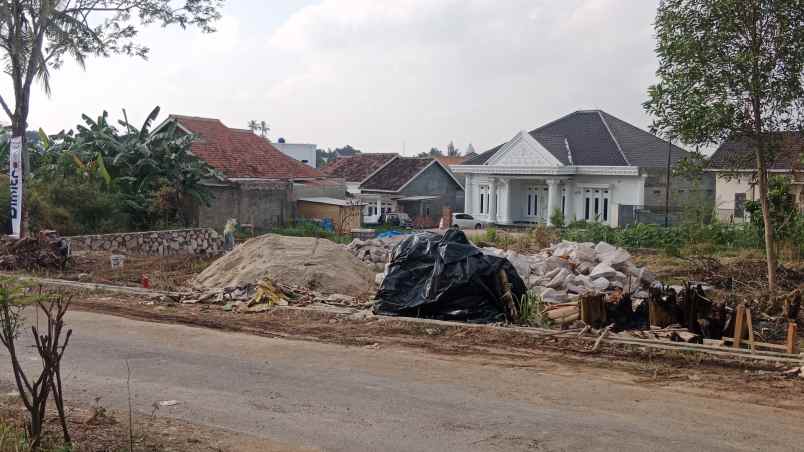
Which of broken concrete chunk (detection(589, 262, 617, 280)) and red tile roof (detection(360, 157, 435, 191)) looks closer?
broken concrete chunk (detection(589, 262, 617, 280))

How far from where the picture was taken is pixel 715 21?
14773mm

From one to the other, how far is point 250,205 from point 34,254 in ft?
55.8

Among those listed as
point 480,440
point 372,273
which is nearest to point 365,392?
point 480,440

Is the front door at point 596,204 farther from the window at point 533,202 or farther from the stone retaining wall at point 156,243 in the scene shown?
the stone retaining wall at point 156,243

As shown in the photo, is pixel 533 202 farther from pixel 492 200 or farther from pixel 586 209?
pixel 586 209

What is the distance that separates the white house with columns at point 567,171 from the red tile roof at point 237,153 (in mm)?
11877

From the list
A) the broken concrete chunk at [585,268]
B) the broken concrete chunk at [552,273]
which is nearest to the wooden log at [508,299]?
the broken concrete chunk at [552,273]

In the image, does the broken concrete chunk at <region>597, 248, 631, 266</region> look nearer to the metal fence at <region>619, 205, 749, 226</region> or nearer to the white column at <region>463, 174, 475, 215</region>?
the metal fence at <region>619, 205, 749, 226</region>

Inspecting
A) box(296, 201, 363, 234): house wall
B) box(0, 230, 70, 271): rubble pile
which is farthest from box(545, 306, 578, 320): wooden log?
box(296, 201, 363, 234): house wall

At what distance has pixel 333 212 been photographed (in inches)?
1555

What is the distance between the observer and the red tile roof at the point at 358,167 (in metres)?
59.5

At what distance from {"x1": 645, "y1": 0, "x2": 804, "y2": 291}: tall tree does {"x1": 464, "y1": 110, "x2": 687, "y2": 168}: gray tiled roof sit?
28677 millimetres

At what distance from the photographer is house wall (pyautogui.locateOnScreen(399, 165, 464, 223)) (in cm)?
5456

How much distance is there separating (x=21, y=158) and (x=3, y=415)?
53.4 feet
